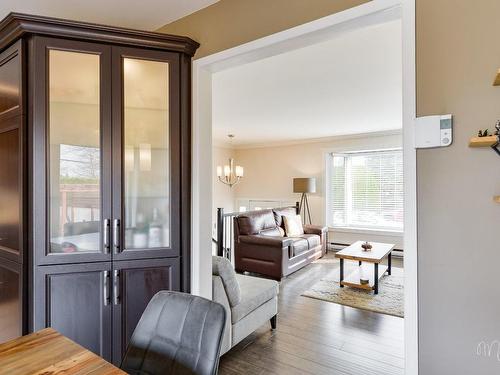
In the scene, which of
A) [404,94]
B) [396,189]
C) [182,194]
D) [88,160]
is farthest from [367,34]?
[396,189]

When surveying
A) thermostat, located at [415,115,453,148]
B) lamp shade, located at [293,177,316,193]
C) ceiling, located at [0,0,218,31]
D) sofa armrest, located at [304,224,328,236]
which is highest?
ceiling, located at [0,0,218,31]

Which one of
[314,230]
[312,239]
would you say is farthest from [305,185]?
[312,239]

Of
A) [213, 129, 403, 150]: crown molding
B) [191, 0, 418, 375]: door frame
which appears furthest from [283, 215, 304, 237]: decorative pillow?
[191, 0, 418, 375]: door frame

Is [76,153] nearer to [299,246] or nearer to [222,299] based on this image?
[222,299]

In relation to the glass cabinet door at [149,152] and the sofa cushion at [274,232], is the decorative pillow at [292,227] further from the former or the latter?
the glass cabinet door at [149,152]

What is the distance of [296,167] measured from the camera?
23.7 feet

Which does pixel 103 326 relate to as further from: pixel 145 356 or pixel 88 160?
pixel 88 160

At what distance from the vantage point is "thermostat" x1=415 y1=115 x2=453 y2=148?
1.23m

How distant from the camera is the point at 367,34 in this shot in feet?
7.57

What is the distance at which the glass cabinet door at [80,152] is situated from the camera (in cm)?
185

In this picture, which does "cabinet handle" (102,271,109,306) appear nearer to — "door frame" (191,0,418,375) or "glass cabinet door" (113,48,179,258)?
"glass cabinet door" (113,48,179,258)

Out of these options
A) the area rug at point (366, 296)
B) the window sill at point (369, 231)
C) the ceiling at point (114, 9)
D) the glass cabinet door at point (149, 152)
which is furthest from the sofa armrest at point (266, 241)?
the ceiling at point (114, 9)

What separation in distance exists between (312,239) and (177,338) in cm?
446

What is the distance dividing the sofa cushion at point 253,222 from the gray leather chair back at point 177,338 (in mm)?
3562
